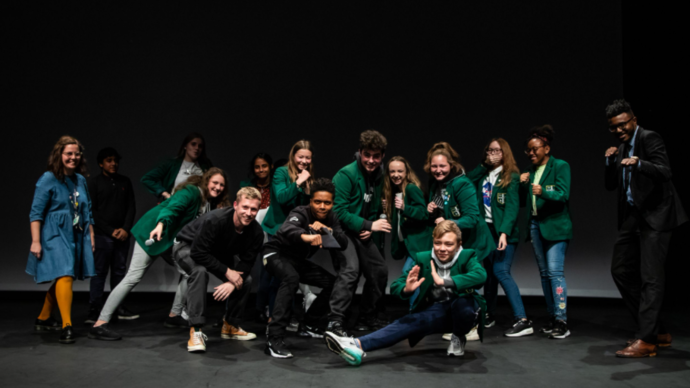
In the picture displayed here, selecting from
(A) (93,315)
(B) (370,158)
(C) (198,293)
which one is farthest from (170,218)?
(B) (370,158)

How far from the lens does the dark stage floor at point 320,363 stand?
2545 mm

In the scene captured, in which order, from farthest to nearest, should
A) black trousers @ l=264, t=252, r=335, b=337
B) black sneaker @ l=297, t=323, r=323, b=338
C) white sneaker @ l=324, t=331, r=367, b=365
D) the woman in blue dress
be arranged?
black sneaker @ l=297, t=323, r=323, b=338 → the woman in blue dress → black trousers @ l=264, t=252, r=335, b=337 → white sneaker @ l=324, t=331, r=367, b=365

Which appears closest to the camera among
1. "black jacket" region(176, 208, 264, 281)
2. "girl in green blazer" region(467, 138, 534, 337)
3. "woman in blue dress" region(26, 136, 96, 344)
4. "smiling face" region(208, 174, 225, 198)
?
"black jacket" region(176, 208, 264, 281)

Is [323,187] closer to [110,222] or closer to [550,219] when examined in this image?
[550,219]

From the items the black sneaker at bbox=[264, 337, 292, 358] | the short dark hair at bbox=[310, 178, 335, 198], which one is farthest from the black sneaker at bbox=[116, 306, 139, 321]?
the short dark hair at bbox=[310, 178, 335, 198]

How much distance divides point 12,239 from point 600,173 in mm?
5582

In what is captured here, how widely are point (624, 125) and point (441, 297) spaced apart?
1.47m

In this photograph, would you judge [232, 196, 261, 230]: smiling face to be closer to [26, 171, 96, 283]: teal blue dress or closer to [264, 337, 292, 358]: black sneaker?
[264, 337, 292, 358]: black sneaker

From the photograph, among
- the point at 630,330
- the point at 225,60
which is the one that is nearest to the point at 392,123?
the point at 225,60

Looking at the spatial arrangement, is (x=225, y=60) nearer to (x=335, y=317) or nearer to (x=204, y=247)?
(x=204, y=247)

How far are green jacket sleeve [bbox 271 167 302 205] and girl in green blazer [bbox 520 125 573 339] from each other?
158 centimetres

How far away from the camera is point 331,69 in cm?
506

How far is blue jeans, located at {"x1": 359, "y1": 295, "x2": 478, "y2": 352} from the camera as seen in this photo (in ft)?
9.36

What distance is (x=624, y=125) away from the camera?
312cm
